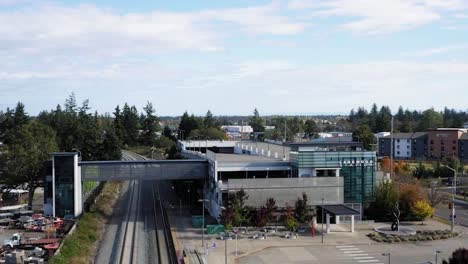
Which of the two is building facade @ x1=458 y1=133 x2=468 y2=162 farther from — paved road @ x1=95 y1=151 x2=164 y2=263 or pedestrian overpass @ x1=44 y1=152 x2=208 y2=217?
pedestrian overpass @ x1=44 y1=152 x2=208 y2=217

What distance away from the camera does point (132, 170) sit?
55469mm

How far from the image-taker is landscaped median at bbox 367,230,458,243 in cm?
4554

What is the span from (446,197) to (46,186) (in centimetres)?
4492

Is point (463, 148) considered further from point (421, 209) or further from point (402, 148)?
point (421, 209)

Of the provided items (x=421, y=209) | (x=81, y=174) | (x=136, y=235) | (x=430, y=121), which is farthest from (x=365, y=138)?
(x=136, y=235)

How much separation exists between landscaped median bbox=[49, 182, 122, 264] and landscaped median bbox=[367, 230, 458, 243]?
2215 cm

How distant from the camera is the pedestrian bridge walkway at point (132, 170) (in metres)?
55.3

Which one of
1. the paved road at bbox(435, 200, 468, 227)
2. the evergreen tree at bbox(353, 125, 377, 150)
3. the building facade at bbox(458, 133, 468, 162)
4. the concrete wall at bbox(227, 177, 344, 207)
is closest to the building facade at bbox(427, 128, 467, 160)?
the building facade at bbox(458, 133, 468, 162)

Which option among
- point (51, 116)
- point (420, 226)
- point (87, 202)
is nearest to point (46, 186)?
point (87, 202)

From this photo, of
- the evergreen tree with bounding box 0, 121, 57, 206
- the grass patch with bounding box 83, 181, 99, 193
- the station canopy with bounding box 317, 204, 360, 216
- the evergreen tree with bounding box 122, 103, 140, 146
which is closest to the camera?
the station canopy with bounding box 317, 204, 360, 216

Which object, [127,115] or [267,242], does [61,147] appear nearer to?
[127,115]

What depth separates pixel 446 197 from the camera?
67938 millimetres

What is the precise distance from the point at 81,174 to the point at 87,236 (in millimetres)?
12043

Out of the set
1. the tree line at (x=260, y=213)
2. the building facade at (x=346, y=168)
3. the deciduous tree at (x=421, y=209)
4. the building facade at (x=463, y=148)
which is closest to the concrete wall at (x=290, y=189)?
the tree line at (x=260, y=213)
